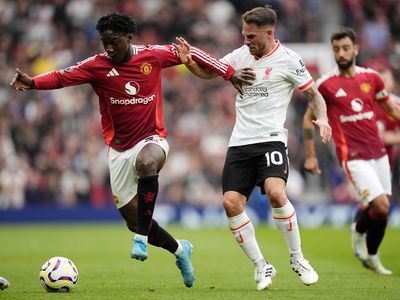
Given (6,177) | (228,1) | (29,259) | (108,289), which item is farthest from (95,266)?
(228,1)

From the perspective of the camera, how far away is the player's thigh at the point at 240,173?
8.53m

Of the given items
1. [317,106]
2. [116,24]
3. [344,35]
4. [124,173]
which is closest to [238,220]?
[124,173]

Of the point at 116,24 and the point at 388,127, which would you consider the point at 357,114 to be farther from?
the point at 116,24

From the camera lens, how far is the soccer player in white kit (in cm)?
841

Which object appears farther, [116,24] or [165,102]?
[165,102]

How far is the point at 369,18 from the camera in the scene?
2322cm

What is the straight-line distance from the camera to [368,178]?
10273mm

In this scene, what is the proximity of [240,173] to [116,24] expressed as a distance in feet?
6.39

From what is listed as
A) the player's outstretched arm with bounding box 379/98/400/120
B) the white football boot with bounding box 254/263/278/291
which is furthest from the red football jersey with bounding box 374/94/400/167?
the white football boot with bounding box 254/263/278/291

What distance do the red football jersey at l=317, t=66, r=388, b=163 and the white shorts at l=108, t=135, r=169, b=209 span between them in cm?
283

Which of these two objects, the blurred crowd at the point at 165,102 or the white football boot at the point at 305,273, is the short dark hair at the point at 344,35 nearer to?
the white football boot at the point at 305,273

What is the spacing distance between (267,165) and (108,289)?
80.8 inches

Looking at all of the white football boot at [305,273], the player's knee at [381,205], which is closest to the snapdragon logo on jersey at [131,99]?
the white football boot at [305,273]

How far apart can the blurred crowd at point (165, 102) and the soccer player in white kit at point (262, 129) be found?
12231mm
